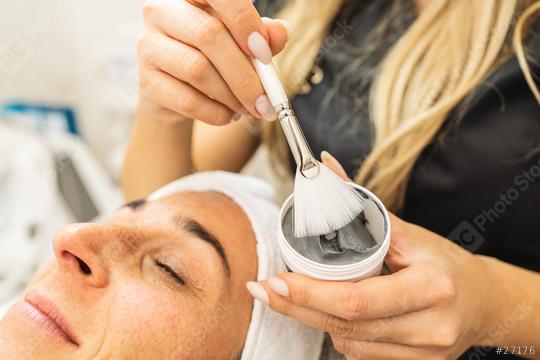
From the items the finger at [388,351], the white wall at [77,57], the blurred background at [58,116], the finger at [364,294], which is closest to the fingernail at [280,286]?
the finger at [364,294]

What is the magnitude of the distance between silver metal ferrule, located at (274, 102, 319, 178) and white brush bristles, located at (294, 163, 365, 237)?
11mm

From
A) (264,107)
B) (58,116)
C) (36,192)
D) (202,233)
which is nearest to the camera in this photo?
(264,107)

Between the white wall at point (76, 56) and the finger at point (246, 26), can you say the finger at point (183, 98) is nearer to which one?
the finger at point (246, 26)

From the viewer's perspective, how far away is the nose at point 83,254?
2.30ft

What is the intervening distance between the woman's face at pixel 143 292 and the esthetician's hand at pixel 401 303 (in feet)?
0.50

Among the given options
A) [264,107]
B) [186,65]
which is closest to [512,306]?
[264,107]

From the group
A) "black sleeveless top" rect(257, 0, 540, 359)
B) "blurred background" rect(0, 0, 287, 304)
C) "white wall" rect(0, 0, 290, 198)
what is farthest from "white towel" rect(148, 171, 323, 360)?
"white wall" rect(0, 0, 290, 198)

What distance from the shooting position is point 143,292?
2.30 ft

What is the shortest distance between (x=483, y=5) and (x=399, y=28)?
180 mm

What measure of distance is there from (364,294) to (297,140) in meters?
0.20

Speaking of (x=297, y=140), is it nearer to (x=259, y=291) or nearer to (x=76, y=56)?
(x=259, y=291)

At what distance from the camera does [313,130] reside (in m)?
1.01

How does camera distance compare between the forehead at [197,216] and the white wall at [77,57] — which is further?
the white wall at [77,57]

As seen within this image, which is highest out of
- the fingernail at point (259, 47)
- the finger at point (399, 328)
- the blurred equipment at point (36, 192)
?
the fingernail at point (259, 47)
